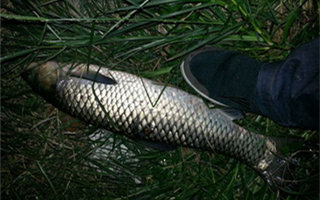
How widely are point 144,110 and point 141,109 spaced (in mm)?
15

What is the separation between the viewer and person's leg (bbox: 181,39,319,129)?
134 centimetres

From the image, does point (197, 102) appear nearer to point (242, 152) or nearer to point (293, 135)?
point (242, 152)

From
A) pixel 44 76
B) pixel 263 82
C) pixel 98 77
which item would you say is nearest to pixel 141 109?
pixel 98 77

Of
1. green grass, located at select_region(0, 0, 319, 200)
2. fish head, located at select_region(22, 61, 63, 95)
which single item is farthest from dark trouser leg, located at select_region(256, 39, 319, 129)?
fish head, located at select_region(22, 61, 63, 95)

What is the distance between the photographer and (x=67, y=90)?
1996mm

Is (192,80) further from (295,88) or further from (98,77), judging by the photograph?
(295,88)

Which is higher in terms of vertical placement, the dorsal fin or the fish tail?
the dorsal fin

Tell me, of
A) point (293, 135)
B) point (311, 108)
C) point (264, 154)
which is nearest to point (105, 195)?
point (264, 154)

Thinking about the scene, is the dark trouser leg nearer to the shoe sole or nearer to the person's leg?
the person's leg

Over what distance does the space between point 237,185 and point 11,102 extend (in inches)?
58.0

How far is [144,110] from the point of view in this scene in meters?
1.96

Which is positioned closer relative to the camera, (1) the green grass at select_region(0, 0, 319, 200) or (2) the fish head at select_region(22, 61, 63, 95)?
(1) the green grass at select_region(0, 0, 319, 200)

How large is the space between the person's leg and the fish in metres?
0.12

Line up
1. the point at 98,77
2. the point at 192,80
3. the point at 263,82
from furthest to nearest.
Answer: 1. the point at 192,80
2. the point at 98,77
3. the point at 263,82
